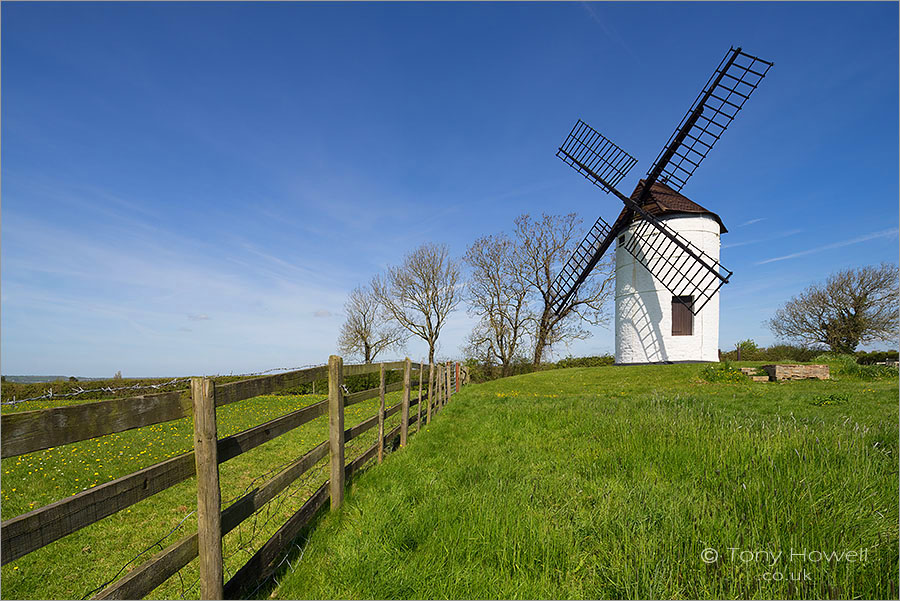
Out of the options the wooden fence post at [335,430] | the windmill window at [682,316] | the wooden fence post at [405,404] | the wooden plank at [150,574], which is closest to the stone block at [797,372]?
the windmill window at [682,316]

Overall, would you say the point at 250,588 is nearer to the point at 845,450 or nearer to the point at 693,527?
the point at 693,527

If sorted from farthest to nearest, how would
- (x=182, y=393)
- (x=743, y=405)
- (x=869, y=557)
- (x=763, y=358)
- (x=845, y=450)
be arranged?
(x=763, y=358)
(x=743, y=405)
(x=845, y=450)
(x=869, y=557)
(x=182, y=393)

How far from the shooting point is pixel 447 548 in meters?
3.11

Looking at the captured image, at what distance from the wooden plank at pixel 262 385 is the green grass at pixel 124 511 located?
4.69 feet

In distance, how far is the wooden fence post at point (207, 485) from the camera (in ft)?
8.15

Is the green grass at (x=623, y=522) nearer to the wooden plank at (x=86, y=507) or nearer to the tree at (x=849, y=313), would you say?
the wooden plank at (x=86, y=507)

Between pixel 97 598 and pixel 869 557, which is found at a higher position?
pixel 97 598

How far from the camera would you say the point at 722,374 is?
19.4 metres

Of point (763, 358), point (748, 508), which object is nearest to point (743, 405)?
point (748, 508)

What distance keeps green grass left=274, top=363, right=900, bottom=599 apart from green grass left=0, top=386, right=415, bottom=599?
1.34 meters

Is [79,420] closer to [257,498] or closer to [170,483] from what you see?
[170,483]

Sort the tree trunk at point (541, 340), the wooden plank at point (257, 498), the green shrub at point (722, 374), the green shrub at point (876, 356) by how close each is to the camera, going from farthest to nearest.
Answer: the green shrub at point (876, 356)
the tree trunk at point (541, 340)
the green shrub at point (722, 374)
the wooden plank at point (257, 498)

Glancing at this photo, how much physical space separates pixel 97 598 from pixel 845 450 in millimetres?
6648

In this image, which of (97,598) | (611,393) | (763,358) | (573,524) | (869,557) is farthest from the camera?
(763,358)
